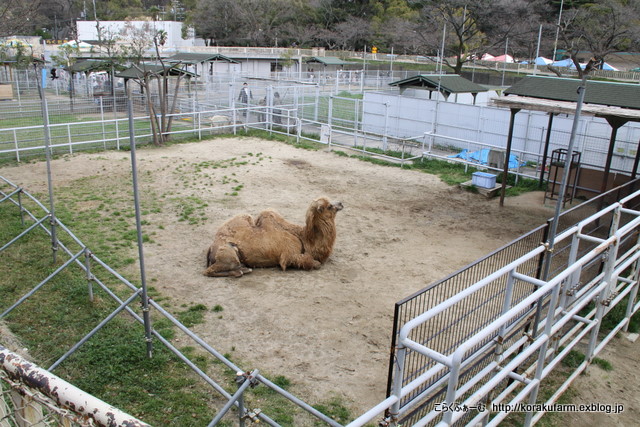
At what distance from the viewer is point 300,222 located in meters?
10.3

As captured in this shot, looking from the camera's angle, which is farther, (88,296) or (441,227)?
(441,227)

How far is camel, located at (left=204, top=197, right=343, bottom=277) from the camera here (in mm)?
7910

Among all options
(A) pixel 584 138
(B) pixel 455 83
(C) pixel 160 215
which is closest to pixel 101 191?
(C) pixel 160 215

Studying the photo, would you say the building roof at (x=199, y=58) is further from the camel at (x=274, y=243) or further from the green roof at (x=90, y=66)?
the camel at (x=274, y=243)

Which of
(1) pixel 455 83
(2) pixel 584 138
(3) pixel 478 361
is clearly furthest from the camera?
(1) pixel 455 83

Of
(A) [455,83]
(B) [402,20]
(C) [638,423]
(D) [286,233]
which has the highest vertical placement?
(B) [402,20]

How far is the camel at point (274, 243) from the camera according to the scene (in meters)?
7.91

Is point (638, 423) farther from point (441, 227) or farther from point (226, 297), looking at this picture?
point (441, 227)

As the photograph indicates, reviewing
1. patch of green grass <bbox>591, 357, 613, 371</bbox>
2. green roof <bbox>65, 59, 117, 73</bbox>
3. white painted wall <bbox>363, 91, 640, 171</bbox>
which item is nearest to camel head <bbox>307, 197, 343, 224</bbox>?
patch of green grass <bbox>591, 357, 613, 371</bbox>

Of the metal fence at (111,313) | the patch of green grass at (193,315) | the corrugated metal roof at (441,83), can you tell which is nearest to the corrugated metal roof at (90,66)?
the corrugated metal roof at (441,83)

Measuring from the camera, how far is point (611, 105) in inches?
397

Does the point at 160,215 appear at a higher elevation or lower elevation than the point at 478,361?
lower

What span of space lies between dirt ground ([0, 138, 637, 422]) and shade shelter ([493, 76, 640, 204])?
229 centimetres

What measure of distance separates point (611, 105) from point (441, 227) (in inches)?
156
